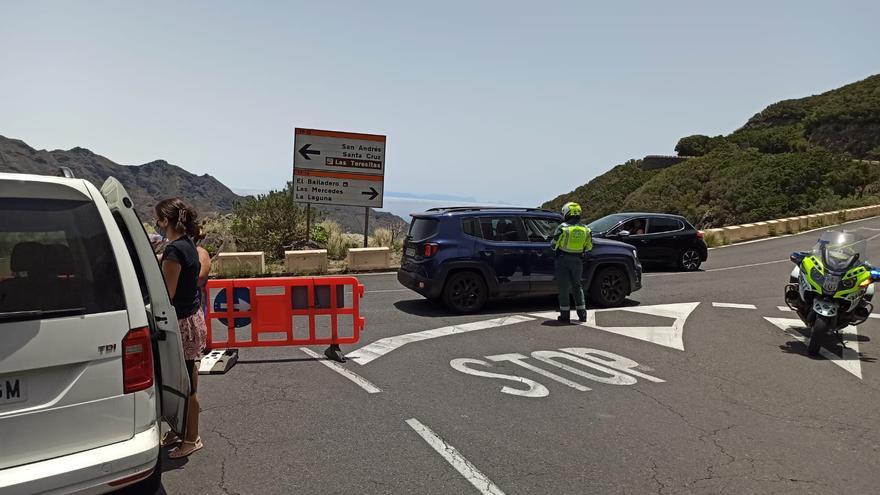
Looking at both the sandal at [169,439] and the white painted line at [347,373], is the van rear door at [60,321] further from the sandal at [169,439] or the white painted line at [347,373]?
the white painted line at [347,373]

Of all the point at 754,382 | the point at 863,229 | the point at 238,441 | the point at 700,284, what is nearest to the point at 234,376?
the point at 238,441

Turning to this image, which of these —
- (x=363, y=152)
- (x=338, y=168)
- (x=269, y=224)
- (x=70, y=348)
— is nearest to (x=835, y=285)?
(x=70, y=348)

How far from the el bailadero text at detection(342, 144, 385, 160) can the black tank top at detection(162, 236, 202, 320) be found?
13.3m

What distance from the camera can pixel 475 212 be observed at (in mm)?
10102

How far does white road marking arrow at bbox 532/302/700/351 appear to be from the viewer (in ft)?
27.2

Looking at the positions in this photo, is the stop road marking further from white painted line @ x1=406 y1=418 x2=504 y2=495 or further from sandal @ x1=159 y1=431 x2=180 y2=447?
sandal @ x1=159 y1=431 x2=180 y2=447

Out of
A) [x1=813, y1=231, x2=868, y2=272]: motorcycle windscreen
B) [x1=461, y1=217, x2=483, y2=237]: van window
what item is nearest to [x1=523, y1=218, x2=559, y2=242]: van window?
[x1=461, y1=217, x2=483, y2=237]: van window

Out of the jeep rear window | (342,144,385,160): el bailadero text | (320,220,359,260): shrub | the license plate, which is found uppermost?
(342,144,385,160): el bailadero text

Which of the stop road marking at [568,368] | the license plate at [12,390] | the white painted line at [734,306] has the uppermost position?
the license plate at [12,390]

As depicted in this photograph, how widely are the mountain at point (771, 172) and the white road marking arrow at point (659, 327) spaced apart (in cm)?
2983

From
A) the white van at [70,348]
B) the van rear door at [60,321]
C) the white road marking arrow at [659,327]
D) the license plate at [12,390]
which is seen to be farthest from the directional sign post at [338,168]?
the license plate at [12,390]

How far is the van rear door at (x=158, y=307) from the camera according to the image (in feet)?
11.0

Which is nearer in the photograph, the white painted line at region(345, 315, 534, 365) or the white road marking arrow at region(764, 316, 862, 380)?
the white road marking arrow at region(764, 316, 862, 380)

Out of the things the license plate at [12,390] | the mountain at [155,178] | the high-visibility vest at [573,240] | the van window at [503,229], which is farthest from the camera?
the mountain at [155,178]
